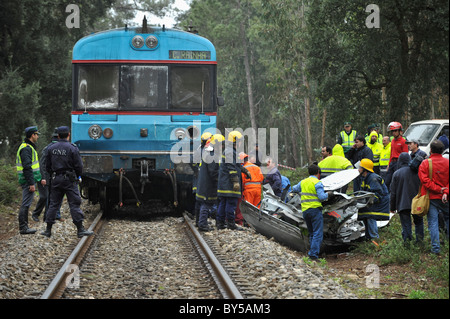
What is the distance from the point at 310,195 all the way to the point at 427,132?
7.16m

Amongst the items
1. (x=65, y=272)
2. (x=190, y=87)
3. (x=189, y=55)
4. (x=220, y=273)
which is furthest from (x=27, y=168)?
(x=220, y=273)

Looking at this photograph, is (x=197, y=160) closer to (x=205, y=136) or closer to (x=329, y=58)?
(x=205, y=136)

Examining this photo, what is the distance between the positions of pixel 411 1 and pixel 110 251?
835cm

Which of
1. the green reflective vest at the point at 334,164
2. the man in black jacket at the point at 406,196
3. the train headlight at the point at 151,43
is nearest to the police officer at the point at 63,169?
the train headlight at the point at 151,43

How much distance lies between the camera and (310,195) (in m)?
9.08

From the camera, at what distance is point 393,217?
12070 millimetres

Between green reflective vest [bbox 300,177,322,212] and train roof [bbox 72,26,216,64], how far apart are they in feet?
14.1

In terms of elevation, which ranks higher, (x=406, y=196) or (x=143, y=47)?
(x=143, y=47)

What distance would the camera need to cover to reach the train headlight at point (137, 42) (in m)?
12.2

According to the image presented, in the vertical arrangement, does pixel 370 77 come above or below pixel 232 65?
below

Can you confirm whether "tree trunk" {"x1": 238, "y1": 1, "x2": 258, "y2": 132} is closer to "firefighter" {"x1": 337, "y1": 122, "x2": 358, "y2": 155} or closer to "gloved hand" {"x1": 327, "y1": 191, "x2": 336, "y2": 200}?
"firefighter" {"x1": 337, "y1": 122, "x2": 358, "y2": 155}

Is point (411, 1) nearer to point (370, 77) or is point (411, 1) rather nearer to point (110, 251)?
point (370, 77)

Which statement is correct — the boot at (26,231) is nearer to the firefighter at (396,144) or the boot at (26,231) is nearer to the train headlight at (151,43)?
the train headlight at (151,43)
